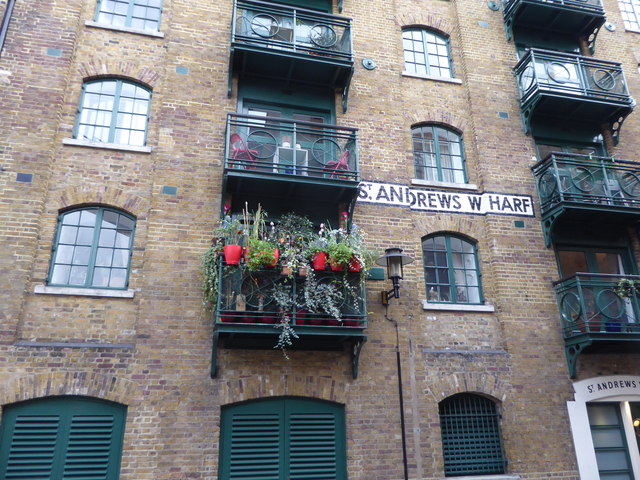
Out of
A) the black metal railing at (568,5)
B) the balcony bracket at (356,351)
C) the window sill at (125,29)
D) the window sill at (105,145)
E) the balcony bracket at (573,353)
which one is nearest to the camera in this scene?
the balcony bracket at (356,351)

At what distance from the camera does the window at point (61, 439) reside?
7992mm

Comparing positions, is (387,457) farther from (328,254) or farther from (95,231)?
(95,231)

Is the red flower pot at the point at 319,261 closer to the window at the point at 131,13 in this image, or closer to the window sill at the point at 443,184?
the window sill at the point at 443,184

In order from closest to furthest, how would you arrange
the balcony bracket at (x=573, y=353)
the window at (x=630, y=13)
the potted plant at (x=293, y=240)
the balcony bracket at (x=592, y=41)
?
the potted plant at (x=293, y=240) < the balcony bracket at (x=573, y=353) < the balcony bracket at (x=592, y=41) < the window at (x=630, y=13)

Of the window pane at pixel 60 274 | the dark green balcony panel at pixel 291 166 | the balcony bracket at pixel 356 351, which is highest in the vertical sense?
the dark green balcony panel at pixel 291 166

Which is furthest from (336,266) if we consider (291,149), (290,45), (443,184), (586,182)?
(586,182)

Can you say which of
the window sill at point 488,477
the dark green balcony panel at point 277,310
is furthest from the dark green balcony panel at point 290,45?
the window sill at point 488,477

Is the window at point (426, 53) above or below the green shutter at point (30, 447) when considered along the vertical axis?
above

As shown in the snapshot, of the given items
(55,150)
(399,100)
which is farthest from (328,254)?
(55,150)

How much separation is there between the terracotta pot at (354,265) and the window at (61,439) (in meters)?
4.79

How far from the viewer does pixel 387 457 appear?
30.2 feet

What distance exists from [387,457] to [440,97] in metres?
8.62

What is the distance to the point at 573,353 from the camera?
1062 centimetres

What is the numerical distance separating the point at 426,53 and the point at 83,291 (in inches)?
403
